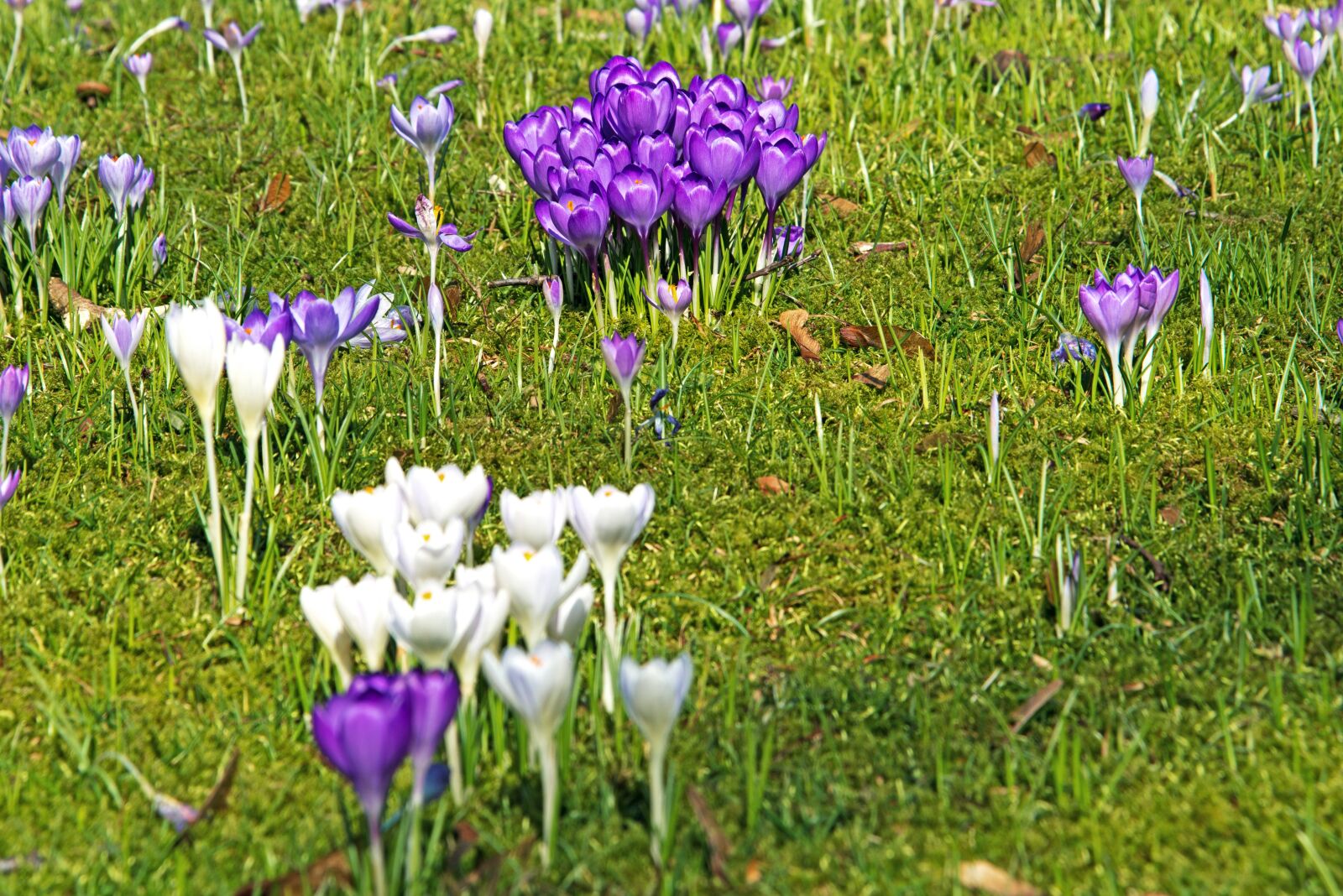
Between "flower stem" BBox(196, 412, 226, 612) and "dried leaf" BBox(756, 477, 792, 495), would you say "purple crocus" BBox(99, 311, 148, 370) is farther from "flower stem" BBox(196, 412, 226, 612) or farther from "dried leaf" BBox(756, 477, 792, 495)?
"dried leaf" BBox(756, 477, 792, 495)

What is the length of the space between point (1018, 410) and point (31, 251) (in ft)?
8.56

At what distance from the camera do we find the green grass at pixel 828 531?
1.89 m

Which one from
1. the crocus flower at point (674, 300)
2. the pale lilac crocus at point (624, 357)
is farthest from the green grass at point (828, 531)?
the pale lilac crocus at point (624, 357)

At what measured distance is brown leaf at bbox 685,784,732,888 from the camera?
1786 mm

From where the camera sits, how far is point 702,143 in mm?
3131

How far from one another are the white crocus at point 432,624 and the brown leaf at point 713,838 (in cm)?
43

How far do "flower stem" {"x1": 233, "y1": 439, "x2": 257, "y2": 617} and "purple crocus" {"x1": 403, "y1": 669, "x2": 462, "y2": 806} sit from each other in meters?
0.80

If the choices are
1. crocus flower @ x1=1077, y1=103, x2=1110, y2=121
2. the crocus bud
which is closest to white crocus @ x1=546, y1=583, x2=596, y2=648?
the crocus bud

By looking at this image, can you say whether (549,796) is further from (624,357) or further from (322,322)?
(322,322)

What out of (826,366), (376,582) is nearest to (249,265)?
(826,366)

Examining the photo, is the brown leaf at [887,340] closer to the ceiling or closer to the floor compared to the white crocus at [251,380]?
closer to the floor

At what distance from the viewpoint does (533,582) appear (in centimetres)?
180

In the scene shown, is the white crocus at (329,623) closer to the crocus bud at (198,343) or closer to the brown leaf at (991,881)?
the crocus bud at (198,343)

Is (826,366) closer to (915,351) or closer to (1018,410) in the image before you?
(915,351)
